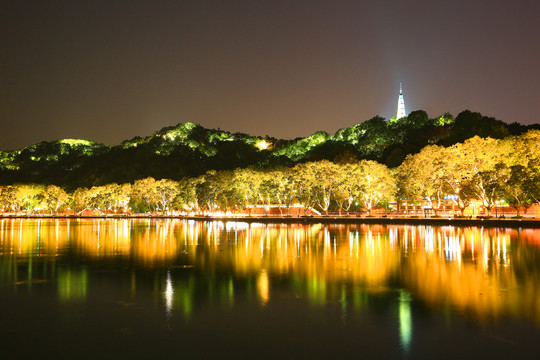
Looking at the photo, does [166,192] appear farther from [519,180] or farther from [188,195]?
[519,180]

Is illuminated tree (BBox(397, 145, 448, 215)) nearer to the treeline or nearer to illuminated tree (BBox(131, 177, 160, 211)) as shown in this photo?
the treeline

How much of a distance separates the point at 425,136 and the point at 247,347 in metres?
138

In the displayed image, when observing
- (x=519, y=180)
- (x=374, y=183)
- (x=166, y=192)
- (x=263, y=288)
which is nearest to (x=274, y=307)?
(x=263, y=288)

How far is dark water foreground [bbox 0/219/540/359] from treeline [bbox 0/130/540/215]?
1502 inches

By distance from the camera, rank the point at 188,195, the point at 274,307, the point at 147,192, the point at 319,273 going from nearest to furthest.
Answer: the point at 274,307 < the point at 319,273 < the point at 188,195 < the point at 147,192

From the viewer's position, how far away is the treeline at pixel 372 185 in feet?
192

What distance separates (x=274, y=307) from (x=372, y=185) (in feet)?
215

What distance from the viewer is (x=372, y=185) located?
76.5 metres

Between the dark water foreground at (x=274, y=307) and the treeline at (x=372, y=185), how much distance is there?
38.1 m

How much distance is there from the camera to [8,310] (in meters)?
13.2

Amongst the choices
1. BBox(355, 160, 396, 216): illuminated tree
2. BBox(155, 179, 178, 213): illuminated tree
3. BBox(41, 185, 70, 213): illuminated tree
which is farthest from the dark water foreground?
BBox(41, 185, 70, 213): illuminated tree

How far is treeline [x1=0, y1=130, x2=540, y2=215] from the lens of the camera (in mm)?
58531

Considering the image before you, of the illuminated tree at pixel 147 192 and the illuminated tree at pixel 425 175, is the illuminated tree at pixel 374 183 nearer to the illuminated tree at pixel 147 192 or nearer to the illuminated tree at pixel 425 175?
the illuminated tree at pixel 425 175

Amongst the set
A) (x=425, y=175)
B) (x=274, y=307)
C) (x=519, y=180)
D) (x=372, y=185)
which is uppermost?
(x=425, y=175)
